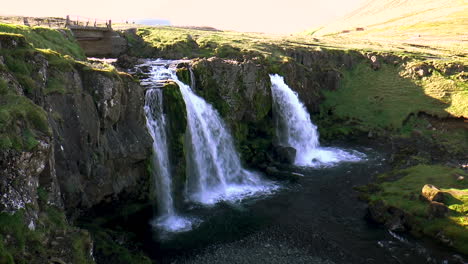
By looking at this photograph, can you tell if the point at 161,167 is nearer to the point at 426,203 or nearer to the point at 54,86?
the point at 54,86

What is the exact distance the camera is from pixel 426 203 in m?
33.4

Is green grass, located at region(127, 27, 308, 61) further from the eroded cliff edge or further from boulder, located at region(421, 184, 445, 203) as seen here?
boulder, located at region(421, 184, 445, 203)

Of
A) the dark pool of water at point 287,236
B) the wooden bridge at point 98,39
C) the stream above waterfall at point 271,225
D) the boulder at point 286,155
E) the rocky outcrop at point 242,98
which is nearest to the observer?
the dark pool of water at point 287,236

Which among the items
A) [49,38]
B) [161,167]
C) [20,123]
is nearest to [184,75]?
[161,167]

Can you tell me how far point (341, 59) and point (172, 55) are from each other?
36.6 meters

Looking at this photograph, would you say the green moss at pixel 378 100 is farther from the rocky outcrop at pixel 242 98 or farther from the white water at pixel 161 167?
the white water at pixel 161 167

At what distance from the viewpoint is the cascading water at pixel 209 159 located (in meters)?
38.8

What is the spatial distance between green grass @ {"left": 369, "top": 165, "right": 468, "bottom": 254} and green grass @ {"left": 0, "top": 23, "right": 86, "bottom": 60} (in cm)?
3396

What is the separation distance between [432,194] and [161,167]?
24.2 meters

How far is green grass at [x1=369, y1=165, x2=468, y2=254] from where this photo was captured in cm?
3031

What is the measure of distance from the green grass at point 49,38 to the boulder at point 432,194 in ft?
116

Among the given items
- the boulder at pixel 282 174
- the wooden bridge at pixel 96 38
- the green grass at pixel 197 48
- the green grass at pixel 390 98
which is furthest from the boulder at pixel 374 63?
the wooden bridge at pixel 96 38

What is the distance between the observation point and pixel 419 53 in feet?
279

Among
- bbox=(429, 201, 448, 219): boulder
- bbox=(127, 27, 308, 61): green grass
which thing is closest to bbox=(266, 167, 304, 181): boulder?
bbox=(429, 201, 448, 219): boulder
